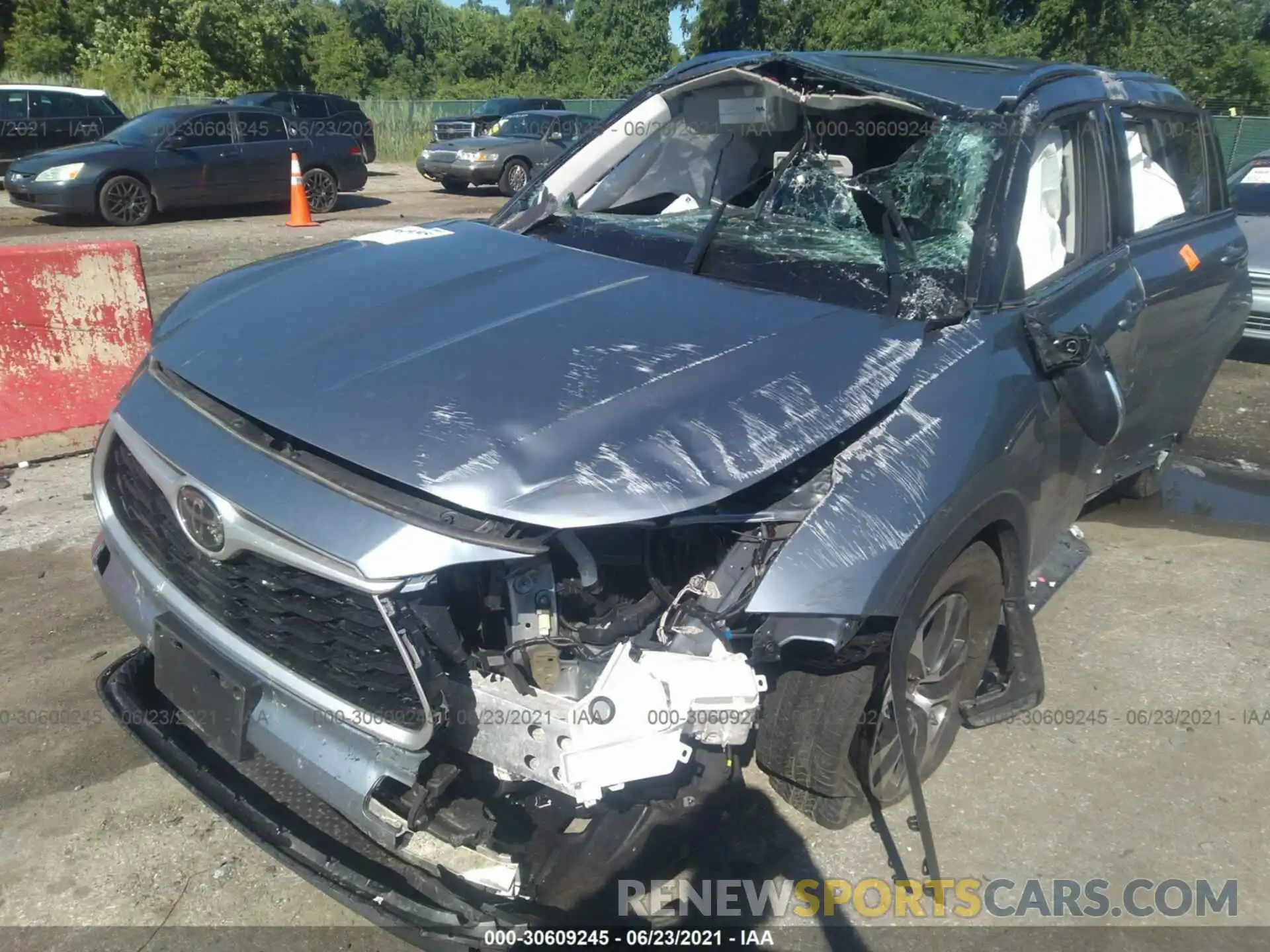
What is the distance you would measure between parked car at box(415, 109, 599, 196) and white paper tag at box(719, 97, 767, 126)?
14083mm

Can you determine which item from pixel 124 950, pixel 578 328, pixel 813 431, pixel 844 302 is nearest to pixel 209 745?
pixel 124 950

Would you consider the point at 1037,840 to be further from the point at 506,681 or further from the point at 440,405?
the point at 440,405

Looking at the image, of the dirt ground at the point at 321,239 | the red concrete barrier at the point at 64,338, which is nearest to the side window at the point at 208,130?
the dirt ground at the point at 321,239

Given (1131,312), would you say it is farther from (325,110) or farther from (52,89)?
(325,110)

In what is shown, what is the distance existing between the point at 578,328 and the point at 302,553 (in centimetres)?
88

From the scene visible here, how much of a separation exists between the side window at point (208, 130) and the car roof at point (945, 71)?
11.7m

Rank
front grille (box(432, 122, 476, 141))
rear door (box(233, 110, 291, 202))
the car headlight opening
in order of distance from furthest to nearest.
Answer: front grille (box(432, 122, 476, 141)), rear door (box(233, 110, 291, 202)), the car headlight opening

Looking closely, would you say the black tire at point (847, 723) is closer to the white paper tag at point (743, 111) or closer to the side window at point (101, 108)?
the white paper tag at point (743, 111)

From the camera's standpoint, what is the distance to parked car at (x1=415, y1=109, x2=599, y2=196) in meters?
17.5

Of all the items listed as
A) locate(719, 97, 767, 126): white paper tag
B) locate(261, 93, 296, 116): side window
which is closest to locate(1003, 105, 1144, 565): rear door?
locate(719, 97, 767, 126): white paper tag

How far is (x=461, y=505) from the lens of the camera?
1.91 m

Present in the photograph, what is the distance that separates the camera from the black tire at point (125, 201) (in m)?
12.4

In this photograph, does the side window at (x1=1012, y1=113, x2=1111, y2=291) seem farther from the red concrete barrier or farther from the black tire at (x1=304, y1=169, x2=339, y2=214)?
the black tire at (x1=304, y1=169, x2=339, y2=214)

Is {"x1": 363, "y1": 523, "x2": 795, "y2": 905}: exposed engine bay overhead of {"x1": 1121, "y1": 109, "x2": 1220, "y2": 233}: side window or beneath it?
beneath
